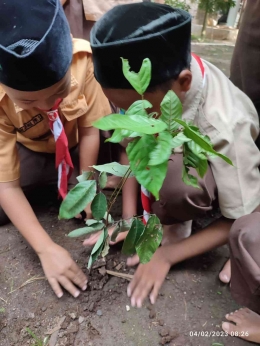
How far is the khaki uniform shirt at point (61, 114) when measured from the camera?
1181mm

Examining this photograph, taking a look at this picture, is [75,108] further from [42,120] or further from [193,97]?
[193,97]

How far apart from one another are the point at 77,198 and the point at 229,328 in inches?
25.0

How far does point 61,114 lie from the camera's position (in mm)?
1303

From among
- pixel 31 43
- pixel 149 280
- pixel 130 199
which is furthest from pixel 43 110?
pixel 149 280

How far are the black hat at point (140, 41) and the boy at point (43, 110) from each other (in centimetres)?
14

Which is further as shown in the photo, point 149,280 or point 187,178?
point 149,280

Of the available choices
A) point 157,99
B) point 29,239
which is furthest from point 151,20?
point 29,239

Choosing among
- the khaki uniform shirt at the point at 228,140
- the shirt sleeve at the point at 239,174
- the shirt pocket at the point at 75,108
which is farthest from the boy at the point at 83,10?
the shirt sleeve at the point at 239,174

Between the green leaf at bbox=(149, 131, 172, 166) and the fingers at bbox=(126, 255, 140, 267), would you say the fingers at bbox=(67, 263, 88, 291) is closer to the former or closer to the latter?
the fingers at bbox=(126, 255, 140, 267)

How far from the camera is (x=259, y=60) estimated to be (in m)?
1.25

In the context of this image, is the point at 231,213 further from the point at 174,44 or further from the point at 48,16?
the point at 48,16

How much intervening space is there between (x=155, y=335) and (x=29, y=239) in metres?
0.51

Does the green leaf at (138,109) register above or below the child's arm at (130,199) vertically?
above

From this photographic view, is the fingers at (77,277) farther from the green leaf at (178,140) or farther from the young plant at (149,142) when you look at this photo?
the green leaf at (178,140)
